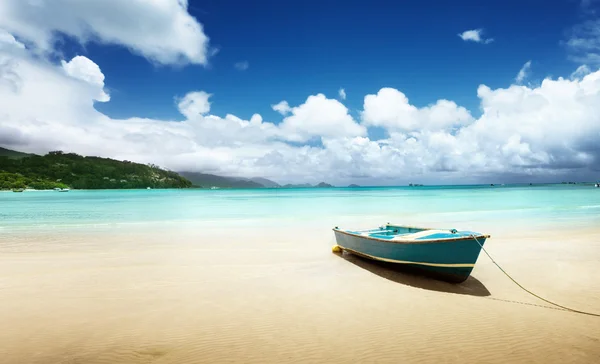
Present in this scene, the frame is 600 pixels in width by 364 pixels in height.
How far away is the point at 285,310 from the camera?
26.0 ft

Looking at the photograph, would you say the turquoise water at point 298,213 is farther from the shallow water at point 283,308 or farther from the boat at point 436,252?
the boat at point 436,252

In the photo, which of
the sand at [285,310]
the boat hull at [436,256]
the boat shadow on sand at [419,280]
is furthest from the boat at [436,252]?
the sand at [285,310]

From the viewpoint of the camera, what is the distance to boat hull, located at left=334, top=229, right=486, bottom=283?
28.5 feet

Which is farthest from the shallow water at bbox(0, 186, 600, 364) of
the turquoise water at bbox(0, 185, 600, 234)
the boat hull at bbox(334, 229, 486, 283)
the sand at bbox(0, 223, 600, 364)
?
the turquoise water at bbox(0, 185, 600, 234)

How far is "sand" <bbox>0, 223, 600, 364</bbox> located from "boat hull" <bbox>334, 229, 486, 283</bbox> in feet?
1.32

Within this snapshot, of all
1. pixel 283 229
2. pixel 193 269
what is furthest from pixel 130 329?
pixel 283 229

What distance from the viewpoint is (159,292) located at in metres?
9.34

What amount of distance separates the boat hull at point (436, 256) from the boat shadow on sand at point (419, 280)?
0.18 meters

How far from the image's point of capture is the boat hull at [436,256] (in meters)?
8.70

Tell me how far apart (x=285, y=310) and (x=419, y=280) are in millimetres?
4405

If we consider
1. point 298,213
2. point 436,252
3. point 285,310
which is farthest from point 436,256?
point 298,213

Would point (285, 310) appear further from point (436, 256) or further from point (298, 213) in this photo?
point (298, 213)

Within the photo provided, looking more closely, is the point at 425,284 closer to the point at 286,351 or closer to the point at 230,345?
the point at 286,351

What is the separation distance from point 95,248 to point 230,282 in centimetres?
943
